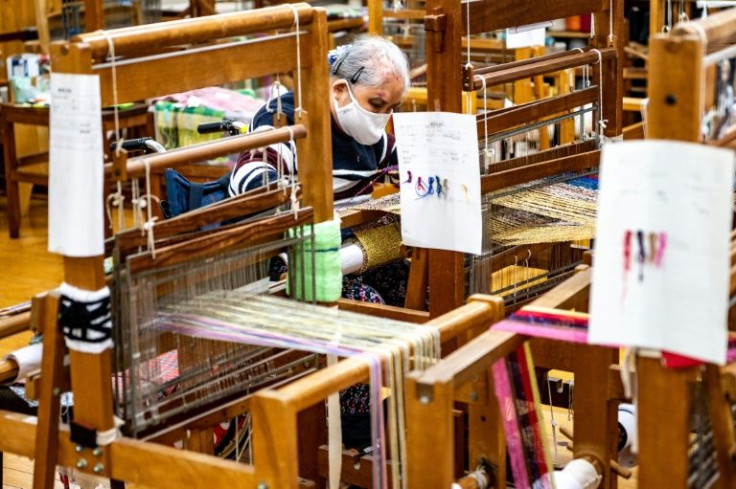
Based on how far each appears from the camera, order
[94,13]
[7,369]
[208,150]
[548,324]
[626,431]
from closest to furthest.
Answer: [548,324], [208,150], [7,369], [626,431], [94,13]

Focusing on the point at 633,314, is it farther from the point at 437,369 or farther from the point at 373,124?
the point at 373,124

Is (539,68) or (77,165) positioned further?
(539,68)

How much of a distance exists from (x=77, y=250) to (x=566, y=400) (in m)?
1.90

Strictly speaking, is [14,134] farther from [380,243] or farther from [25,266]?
[380,243]

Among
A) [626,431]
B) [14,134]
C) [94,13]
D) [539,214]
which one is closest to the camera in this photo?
[539,214]

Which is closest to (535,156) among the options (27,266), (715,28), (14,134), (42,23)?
(715,28)

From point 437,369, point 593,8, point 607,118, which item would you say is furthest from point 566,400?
point 437,369

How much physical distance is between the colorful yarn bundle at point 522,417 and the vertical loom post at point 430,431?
22 centimetres

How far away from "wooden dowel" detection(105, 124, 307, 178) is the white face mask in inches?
29.2

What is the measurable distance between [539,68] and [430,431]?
53.4 inches

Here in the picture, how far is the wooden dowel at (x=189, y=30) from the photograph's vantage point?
5.97 feet

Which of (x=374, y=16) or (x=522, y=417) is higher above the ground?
(x=374, y=16)

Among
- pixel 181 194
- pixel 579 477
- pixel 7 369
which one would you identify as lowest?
pixel 579 477

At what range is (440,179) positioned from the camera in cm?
256
